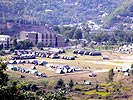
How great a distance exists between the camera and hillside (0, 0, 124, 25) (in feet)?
420

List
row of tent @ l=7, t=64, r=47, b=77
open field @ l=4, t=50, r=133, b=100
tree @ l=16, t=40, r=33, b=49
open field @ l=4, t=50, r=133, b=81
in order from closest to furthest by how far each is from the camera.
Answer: open field @ l=4, t=50, r=133, b=100 → row of tent @ l=7, t=64, r=47, b=77 → open field @ l=4, t=50, r=133, b=81 → tree @ l=16, t=40, r=33, b=49

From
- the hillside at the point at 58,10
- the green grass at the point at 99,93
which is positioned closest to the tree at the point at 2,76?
the green grass at the point at 99,93

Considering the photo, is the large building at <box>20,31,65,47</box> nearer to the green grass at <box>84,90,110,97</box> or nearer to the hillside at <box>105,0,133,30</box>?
A: the green grass at <box>84,90,110,97</box>

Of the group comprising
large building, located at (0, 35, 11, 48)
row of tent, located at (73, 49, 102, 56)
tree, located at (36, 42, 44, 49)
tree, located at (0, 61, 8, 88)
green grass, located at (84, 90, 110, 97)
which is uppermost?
tree, located at (0, 61, 8, 88)

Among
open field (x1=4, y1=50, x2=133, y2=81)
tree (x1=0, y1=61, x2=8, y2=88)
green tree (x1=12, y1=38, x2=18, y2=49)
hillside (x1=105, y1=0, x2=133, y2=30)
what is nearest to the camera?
tree (x1=0, y1=61, x2=8, y2=88)

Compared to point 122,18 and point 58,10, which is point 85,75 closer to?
point 122,18

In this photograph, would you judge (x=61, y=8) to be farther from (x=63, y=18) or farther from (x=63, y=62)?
(x=63, y=62)

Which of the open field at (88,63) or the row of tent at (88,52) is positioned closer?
the open field at (88,63)

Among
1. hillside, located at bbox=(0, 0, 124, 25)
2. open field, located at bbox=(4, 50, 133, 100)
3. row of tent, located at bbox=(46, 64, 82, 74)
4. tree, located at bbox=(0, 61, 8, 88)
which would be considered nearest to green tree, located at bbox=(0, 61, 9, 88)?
tree, located at bbox=(0, 61, 8, 88)

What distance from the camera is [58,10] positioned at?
158500 mm

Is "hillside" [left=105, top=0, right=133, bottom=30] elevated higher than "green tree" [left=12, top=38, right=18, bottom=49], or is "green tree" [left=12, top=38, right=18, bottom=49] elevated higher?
"hillside" [left=105, top=0, right=133, bottom=30]

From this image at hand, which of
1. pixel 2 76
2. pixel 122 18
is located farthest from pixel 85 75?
pixel 122 18

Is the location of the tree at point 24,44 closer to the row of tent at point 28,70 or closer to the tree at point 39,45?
the tree at point 39,45

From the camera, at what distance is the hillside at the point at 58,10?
420 ft
